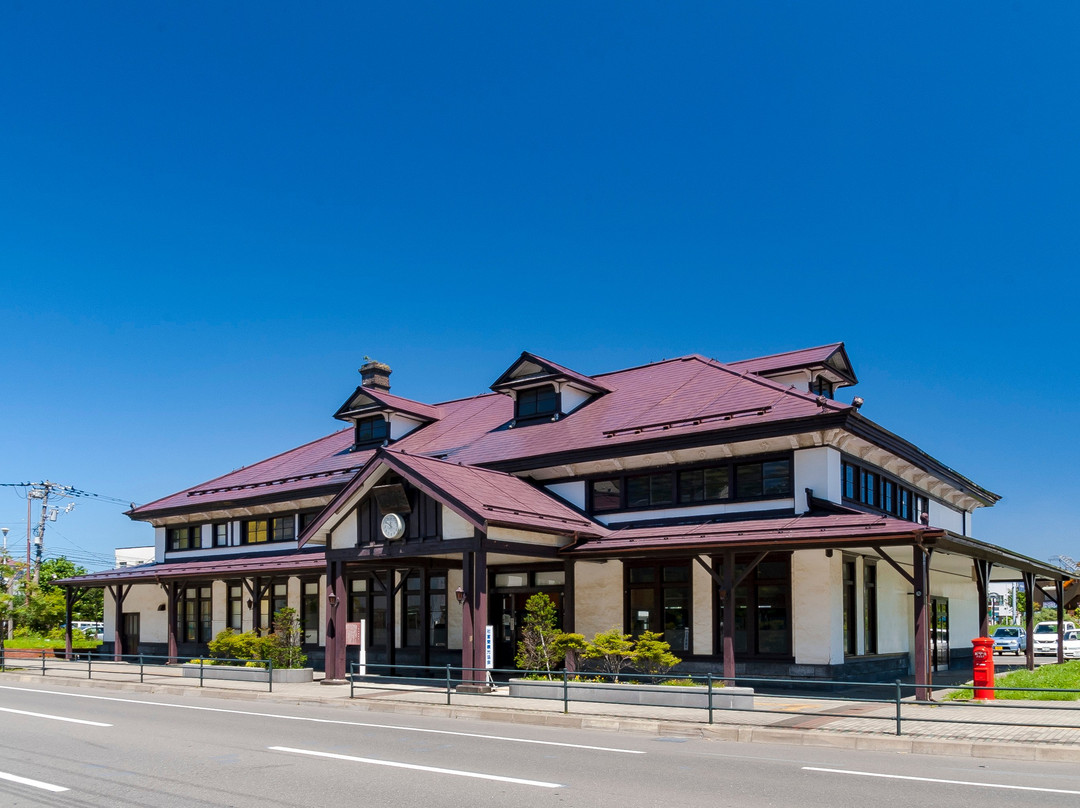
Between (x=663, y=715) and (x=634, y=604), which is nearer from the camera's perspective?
(x=663, y=715)

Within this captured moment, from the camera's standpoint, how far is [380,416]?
36031 mm

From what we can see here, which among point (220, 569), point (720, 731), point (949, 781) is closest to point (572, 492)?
point (720, 731)

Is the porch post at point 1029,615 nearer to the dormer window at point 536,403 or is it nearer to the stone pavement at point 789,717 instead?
the stone pavement at point 789,717

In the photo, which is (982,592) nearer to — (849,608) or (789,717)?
(849,608)

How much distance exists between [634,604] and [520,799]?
15.9 m

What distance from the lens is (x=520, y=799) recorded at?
9672 mm

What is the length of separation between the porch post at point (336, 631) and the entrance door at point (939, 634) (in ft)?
55.5

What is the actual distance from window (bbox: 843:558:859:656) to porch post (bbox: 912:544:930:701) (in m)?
3.71

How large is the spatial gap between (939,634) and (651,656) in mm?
13521

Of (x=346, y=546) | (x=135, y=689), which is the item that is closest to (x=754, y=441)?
(x=346, y=546)

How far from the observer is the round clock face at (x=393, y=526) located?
2389 cm

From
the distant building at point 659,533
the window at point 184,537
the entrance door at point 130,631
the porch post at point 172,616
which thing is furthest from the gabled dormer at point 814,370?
the entrance door at point 130,631

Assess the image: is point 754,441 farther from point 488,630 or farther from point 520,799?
point 520,799

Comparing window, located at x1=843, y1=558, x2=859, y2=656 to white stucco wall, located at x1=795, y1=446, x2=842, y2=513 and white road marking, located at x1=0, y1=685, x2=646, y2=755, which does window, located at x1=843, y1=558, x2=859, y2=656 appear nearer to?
white stucco wall, located at x1=795, y1=446, x2=842, y2=513
